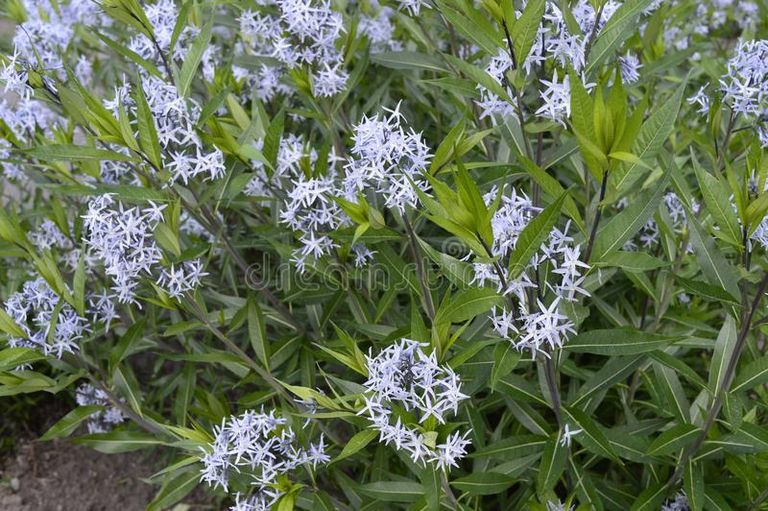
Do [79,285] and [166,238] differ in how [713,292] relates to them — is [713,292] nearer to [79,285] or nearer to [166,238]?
[166,238]

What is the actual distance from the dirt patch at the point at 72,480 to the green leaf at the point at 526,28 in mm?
2779

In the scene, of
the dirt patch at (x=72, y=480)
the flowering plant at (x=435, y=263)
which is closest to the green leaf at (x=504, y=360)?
the flowering plant at (x=435, y=263)

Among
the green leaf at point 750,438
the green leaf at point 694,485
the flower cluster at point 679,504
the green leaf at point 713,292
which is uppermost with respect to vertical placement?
the green leaf at point 713,292

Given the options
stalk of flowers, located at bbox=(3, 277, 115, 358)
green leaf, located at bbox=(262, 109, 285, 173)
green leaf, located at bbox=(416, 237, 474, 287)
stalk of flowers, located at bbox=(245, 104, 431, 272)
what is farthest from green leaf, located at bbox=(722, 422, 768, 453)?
stalk of flowers, located at bbox=(3, 277, 115, 358)

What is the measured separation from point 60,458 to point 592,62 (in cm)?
339

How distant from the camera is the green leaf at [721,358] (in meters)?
1.92

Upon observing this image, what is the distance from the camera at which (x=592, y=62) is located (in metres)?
1.82

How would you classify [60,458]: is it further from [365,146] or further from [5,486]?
[365,146]

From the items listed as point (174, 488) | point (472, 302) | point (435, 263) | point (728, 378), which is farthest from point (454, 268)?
point (174, 488)

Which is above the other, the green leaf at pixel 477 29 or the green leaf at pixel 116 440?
the green leaf at pixel 477 29

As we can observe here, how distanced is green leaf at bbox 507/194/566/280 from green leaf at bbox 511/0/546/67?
18.8 inches

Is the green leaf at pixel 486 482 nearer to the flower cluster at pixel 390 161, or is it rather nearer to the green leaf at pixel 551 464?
the green leaf at pixel 551 464

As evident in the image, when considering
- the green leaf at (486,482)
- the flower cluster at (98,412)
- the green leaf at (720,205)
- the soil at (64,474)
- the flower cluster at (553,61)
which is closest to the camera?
the green leaf at (720,205)

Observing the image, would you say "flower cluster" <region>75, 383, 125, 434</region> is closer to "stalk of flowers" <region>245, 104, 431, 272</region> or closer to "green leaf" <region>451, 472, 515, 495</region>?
"stalk of flowers" <region>245, 104, 431, 272</region>
